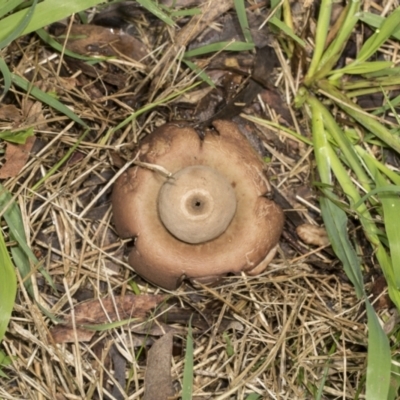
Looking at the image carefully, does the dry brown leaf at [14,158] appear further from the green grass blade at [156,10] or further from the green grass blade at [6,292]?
the green grass blade at [156,10]

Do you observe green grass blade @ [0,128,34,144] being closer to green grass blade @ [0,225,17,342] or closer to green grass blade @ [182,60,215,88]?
green grass blade @ [0,225,17,342]

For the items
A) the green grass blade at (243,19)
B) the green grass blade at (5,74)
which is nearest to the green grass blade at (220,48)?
the green grass blade at (243,19)

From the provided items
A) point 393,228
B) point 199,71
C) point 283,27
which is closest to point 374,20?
point 283,27

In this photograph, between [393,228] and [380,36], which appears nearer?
[393,228]

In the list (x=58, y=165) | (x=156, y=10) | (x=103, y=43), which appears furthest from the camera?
(x=103, y=43)

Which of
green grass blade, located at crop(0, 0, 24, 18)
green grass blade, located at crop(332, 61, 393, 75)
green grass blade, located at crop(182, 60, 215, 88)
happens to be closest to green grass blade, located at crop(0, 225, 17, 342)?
green grass blade, located at crop(0, 0, 24, 18)

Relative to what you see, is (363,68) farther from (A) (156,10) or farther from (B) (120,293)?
(B) (120,293)
